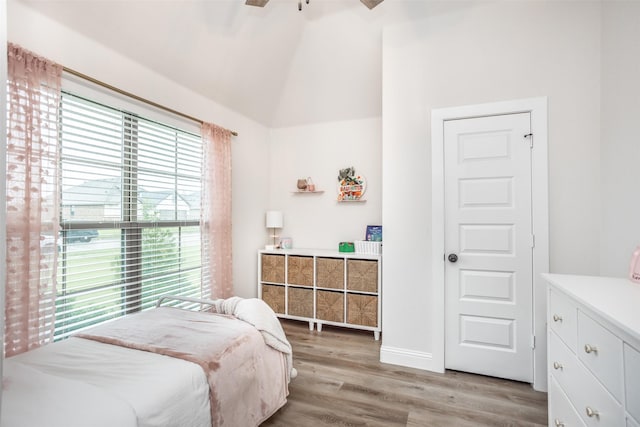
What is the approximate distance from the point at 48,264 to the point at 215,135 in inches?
71.2

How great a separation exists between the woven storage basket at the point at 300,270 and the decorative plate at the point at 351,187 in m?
0.92

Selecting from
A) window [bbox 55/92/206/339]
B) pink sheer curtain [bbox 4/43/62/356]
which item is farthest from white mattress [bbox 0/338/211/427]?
window [bbox 55/92/206/339]

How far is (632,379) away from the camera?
928 mm

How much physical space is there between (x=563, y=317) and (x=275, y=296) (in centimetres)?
279

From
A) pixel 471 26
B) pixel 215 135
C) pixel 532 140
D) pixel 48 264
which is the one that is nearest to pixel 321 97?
pixel 215 135

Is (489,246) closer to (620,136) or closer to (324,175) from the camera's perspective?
(620,136)

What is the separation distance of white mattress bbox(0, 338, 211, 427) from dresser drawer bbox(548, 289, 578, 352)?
1.68m

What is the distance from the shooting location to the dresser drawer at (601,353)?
3.29 feet

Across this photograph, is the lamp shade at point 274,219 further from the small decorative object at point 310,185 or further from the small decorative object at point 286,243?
the small decorative object at point 310,185

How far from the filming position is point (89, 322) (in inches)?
85.5

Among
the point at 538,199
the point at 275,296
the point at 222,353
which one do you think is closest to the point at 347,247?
the point at 275,296

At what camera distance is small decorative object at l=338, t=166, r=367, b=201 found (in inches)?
149

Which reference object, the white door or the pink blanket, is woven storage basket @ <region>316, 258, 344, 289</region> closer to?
the white door

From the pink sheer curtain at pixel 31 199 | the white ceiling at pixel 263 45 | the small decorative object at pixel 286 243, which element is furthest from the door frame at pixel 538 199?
the pink sheer curtain at pixel 31 199
